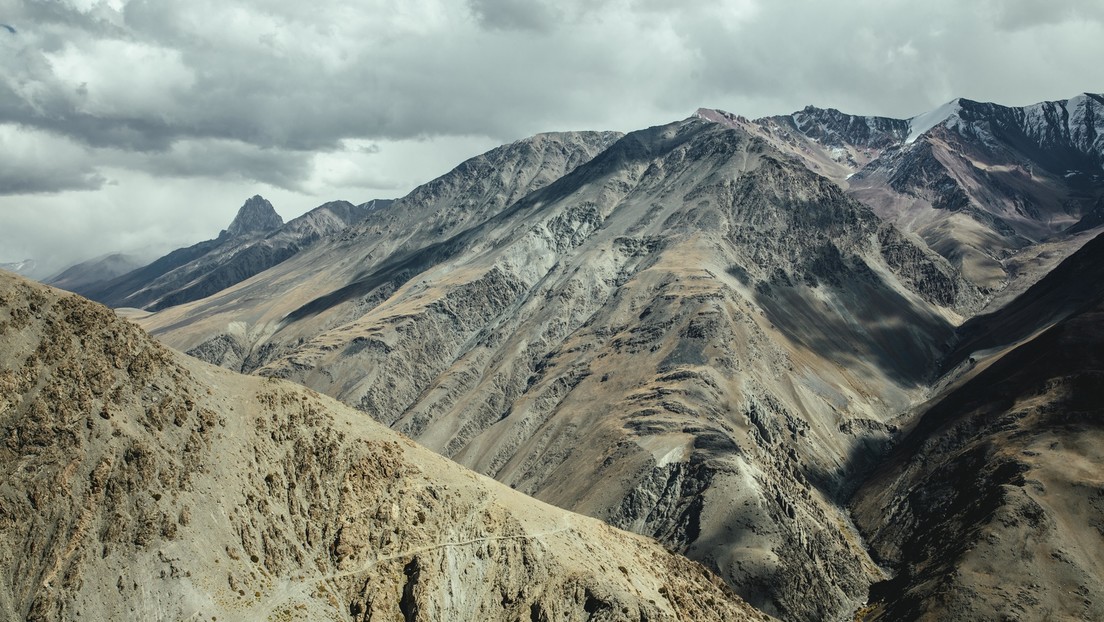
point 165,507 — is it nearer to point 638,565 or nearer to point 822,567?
point 638,565

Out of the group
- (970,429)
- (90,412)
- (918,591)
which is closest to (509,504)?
(90,412)

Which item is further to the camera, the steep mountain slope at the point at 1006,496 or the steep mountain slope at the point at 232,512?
the steep mountain slope at the point at 1006,496

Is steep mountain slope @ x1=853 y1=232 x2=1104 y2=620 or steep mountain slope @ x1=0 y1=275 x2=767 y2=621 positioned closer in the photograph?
steep mountain slope @ x1=0 y1=275 x2=767 y2=621

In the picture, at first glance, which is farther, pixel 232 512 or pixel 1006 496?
pixel 1006 496
